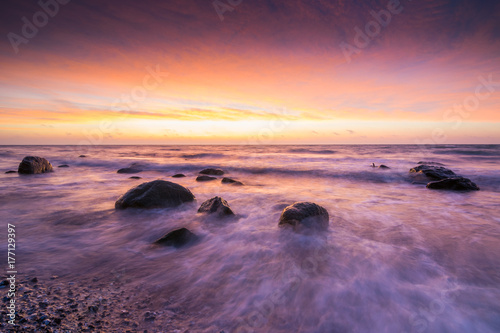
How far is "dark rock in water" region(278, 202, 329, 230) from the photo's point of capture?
4.64 metres

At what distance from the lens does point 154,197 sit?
20.0 ft

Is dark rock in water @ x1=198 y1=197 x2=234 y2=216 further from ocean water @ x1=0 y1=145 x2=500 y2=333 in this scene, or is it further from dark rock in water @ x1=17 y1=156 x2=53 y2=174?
dark rock in water @ x1=17 y1=156 x2=53 y2=174

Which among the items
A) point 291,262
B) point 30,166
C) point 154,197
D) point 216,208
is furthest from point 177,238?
point 30,166

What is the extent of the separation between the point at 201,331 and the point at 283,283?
1207mm

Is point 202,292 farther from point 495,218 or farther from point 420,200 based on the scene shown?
point 420,200

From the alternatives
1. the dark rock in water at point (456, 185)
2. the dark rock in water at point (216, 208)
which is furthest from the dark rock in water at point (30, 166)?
the dark rock in water at point (456, 185)

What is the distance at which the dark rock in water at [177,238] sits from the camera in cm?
399

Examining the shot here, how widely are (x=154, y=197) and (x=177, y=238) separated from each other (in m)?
2.41

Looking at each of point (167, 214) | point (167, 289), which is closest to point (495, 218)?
point (167, 289)

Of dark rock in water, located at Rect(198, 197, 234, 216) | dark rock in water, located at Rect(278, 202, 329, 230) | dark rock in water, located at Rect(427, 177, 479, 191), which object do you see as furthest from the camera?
dark rock in water, located at Rect(427, 177, 479, 191)

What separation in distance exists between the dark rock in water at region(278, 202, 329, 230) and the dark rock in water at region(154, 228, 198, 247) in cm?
190
